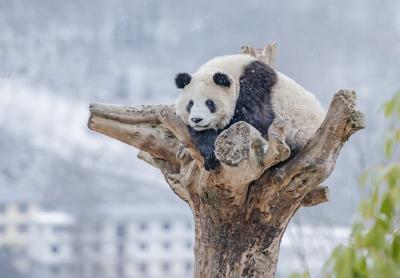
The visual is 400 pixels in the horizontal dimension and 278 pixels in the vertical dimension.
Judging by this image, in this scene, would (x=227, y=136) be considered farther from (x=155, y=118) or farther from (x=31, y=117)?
(x=31, y=117)

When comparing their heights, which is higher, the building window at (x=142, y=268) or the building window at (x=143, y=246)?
the building window at (x=143, y=246)

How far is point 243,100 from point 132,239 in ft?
8.12

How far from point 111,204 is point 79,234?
28 centimetres

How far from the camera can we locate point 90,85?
169 inches

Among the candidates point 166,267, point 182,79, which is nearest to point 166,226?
point 166,267

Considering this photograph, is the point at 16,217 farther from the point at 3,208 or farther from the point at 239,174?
the point at 239,174

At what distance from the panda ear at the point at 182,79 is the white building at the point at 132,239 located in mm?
2149

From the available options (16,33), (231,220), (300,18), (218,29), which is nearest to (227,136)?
(231,220)

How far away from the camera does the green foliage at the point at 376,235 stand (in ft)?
3.46

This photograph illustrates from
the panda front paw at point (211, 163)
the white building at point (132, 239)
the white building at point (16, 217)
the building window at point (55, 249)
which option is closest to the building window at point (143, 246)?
the white building at point (132, 239)

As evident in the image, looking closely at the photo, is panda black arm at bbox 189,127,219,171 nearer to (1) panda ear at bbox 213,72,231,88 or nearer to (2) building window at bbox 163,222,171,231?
(1) panda ear at bbox 213,72,231,88

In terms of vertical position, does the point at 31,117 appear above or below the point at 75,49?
below

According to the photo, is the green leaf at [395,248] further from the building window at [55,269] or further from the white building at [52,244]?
the building window at [55,269]

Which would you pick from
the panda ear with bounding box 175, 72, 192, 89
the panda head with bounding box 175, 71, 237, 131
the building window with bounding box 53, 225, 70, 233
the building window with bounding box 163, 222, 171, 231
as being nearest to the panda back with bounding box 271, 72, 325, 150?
the panda head with bounding box 175, 71, 237, 131
